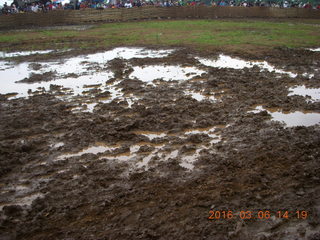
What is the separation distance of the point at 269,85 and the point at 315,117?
91.3 inches

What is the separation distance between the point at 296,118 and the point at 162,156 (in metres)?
3.42

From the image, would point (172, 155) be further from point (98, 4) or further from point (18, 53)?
point (98, 4)

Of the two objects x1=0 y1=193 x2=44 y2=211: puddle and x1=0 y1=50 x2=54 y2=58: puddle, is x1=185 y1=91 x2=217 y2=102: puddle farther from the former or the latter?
x1=0 y1=50 x2=54 y2=58: puddle

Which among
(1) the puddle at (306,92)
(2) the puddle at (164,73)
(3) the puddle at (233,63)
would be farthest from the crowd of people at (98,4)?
(1) the puddle at (306,92)

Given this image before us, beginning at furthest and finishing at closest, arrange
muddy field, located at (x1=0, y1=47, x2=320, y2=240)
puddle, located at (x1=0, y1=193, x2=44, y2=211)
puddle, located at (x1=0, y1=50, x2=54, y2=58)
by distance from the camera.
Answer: puddle, located at (x1=0, y1=50, x2=54, y2=58)
puddle, located at (x1=0, y1=193, x2=44, y2=211)
muddy field, located at (x1=0, y1=47, x2=320, y2=240)

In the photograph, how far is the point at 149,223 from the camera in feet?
11.7

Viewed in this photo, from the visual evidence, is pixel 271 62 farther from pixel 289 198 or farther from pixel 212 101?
pixel 289 198

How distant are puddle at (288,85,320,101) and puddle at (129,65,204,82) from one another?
3.22 m

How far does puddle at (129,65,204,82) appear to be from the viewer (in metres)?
9.90

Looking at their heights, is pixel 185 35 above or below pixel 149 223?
above

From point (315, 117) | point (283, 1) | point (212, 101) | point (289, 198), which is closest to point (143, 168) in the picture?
point (289, 198)
